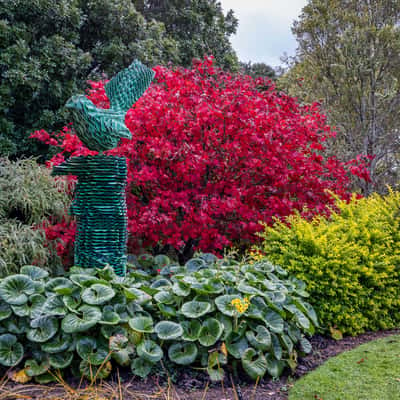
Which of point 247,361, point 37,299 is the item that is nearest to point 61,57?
point 37,299

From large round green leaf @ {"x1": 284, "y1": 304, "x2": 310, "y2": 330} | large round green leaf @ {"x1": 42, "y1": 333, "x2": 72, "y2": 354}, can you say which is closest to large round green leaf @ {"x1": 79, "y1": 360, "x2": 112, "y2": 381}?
large round green leaf @ {"x1": 42, "y1": 333, "x2": 72, "y2": 354}

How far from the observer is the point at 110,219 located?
3820mm

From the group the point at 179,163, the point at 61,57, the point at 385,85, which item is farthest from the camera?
the point at 385,85

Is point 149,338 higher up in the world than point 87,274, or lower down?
lower down

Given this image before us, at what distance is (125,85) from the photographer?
3.84m

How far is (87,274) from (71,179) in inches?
94.0

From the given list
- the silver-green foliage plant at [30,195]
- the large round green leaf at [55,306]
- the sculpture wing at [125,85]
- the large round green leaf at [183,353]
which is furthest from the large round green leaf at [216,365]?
the silver-green foliage plant at [30,195]

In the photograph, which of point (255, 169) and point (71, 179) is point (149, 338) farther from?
point (71, 179)

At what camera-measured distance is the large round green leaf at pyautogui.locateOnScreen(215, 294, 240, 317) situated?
307 centimetres

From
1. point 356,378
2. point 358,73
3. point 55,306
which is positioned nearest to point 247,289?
point 356,378

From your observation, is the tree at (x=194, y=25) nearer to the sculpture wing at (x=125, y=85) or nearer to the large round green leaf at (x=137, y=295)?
the sculpture wing at (x=125, y=85)

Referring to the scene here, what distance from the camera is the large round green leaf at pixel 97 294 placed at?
9.75 feet

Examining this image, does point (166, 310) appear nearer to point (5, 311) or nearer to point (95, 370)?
point (95, 370)

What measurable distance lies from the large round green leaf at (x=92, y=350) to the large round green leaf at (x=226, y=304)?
85cm
